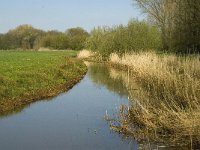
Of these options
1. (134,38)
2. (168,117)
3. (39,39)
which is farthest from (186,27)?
(39,39)

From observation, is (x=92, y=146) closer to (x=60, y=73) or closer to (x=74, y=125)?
(x=74, y=125)

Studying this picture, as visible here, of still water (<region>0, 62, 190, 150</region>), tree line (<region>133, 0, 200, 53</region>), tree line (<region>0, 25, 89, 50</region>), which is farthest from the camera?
tree line (<region>0, 25, 89, 50</region>)

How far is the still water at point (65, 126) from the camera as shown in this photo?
1013 centimetres

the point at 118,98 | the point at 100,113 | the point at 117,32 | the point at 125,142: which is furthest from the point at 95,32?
the point at 125,142

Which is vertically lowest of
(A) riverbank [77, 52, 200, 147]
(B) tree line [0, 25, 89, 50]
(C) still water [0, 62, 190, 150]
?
(C) still water [0, 62, 190, 150]

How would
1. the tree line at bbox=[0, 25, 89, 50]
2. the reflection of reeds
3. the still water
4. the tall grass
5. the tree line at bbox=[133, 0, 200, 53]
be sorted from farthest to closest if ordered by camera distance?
1. the tree line at bbox=[0, 25, 89, 50]
2. the tall grass
3. the tree line at bbox=[133, 0, 200, 53]
4. the still water
5. the reflection of reeds

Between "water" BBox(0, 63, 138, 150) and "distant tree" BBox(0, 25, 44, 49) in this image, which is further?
"distant tree" BBox(0, 25, 44, 49)

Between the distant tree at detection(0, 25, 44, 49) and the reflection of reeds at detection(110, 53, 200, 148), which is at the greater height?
the distant tree at detection(0, 25, 44, 49)

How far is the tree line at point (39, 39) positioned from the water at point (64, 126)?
72386mm

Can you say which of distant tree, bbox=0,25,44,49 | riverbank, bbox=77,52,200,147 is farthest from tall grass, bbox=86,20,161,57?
distant tree, bbox=0,25,44,49

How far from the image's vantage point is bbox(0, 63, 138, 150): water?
1014 centimetres

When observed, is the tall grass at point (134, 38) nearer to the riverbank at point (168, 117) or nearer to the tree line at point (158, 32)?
the tree line at point (158, 32)

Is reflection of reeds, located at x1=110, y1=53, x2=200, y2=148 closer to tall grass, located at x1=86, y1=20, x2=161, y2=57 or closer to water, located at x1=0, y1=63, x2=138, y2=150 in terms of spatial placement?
water, located at x1=0, y1=63, x2=138, y2=150

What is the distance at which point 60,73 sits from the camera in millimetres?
26172
